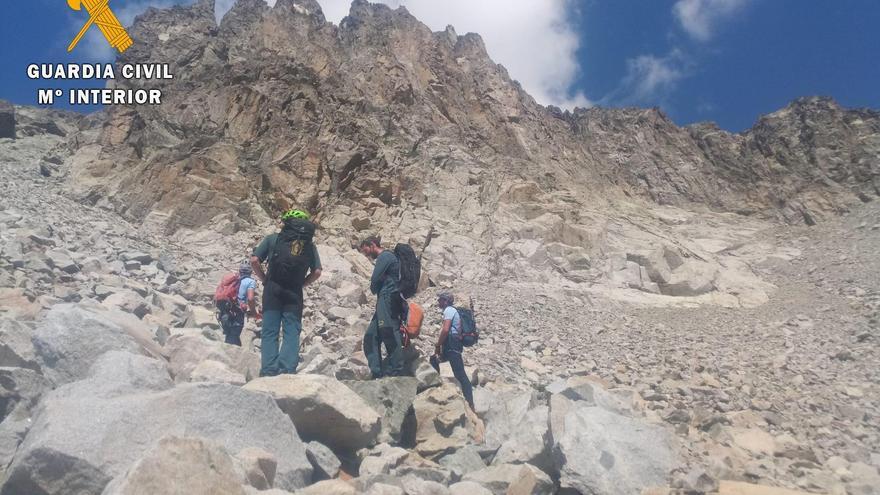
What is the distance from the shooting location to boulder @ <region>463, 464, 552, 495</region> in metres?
4.05

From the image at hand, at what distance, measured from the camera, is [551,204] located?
2086 cm

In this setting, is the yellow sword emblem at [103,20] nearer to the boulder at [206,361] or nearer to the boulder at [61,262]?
the boulder at [61,262]

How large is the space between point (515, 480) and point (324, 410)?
137 centimetres

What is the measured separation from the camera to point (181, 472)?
2643 mm

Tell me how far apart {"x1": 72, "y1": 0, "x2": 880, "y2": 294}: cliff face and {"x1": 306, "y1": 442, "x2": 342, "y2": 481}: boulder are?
41.4 feet

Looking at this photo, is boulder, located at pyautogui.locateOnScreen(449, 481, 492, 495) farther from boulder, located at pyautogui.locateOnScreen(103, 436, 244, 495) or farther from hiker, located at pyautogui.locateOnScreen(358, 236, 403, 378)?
hiker, located at pyautogui.locateOnScreen(358, 236, 403, 378)

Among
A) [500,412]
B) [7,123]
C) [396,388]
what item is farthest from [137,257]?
[7,123]

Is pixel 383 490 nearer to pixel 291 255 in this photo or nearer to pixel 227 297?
pixel 291 255

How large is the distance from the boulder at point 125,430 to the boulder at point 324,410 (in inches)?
13.8

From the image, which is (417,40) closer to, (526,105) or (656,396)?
(526,105)

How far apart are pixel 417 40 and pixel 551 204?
12976mm

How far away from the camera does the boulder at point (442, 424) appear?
4.94 metres

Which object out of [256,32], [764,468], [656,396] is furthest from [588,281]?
[256,32]

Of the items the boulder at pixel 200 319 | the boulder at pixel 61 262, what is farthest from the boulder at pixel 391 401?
the boulder at pixel 61 262
